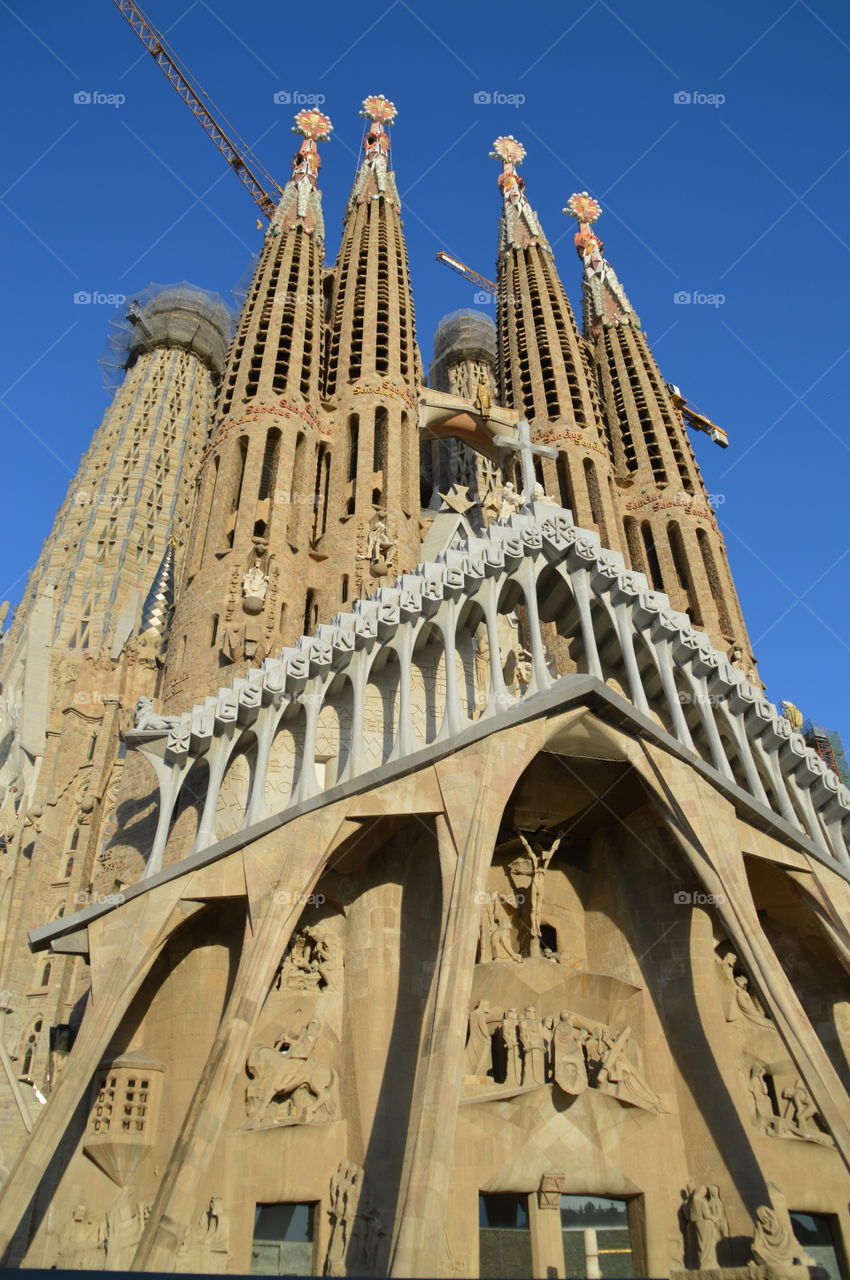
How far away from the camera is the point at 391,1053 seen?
1327cm

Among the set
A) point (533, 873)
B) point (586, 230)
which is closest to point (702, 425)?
point (586, 230)

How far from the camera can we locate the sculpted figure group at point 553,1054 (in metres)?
13.7

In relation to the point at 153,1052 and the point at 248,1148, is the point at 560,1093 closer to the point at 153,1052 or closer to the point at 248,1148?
the point at 248,1148

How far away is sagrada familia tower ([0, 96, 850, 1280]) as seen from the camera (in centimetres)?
1214

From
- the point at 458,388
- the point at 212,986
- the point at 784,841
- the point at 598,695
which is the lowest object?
the point at 212,986

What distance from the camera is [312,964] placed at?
A: 46.8 ft

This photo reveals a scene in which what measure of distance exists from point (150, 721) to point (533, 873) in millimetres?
6600

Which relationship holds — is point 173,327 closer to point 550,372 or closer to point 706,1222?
point 550,372

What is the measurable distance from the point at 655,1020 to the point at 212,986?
6796 millimetres

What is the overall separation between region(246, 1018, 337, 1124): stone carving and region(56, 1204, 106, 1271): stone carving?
7.26ft

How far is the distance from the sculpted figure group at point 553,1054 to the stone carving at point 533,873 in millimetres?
1327

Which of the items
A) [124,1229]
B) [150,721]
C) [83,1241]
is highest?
[150,721]

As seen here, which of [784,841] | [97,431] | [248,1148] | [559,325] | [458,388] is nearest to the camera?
[248,1148]

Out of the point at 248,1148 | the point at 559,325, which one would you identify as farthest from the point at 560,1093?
the point at 559,325
